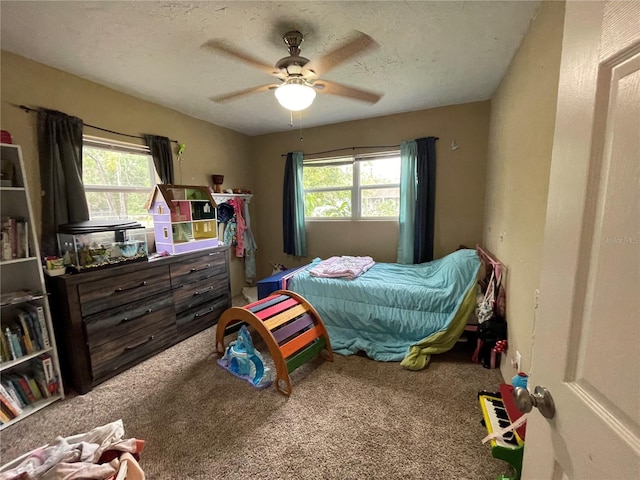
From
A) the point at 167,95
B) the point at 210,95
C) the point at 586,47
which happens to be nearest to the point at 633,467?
the point at 586,47

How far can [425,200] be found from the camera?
3.35 m

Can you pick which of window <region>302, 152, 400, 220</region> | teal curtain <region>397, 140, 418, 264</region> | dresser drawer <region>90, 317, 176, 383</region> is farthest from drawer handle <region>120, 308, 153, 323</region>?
teal curtain <region>397, 140, 418, 264</region>

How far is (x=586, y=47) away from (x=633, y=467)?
0.74 metres

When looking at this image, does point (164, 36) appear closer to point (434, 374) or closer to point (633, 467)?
point (633, 467)

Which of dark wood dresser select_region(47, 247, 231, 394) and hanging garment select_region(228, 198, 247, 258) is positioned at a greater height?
hanging garment select_region(228, 198, 247, 258)

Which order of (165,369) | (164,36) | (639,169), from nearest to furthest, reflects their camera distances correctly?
(639,169) → (164,36) → (165,369)

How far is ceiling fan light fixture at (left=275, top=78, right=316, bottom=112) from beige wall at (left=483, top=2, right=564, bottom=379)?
1315 mm

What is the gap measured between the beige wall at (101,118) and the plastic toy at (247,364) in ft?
6.12

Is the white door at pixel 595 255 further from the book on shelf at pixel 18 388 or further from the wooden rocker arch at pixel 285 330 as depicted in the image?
the book on shelf at pixel 18 388

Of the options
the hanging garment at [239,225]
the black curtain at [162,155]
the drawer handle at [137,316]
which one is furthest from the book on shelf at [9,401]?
the hanging garment at [239,225]

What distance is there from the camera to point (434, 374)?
85.5 inches

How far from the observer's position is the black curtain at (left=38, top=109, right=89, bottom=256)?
2107 mm

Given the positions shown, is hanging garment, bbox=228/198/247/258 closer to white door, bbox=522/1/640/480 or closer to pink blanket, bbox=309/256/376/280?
pink blanket, bbox=309/256/376/280

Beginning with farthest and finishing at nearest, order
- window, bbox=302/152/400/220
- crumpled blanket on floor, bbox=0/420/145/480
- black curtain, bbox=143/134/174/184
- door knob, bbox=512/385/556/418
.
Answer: window, bbox=302/152/400/220 < black curtain, bbox=143/134/174/184 < crumpled blanket on floor, bbox=0/420/145/480 < door knob, bbox=512/385/556/418
